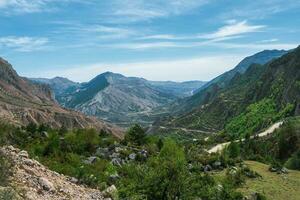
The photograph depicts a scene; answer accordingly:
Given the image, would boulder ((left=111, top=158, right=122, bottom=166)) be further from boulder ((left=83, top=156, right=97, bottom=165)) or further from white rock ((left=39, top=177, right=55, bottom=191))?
white rock ((left=39, top=177, right=55, bottom=191))

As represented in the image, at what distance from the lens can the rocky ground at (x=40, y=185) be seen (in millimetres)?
29844

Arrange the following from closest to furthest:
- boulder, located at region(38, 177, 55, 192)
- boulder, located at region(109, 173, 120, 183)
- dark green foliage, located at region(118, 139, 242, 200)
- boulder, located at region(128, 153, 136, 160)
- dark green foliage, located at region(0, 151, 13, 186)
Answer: dark green foliage, located at region(0, 151, 13, 186) < boulder, located at region(38, 177, 55, 192) < dark green foliage, located at region(118, 139, 242, 200) < boulder, located at region(109, 173, 120, 183) < boulder, located at region(128, 153, 136, 160)

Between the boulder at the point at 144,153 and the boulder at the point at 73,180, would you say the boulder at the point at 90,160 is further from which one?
the boulder at the point at 144,153

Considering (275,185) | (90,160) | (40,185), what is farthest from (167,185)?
(275,185)

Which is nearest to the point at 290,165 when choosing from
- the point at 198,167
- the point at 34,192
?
the point at 198,167

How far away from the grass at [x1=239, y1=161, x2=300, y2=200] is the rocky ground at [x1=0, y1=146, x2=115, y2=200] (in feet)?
67.8

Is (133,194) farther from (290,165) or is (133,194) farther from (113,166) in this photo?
(290,165)

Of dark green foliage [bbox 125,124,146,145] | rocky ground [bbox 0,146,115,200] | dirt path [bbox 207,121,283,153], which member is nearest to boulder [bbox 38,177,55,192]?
rocky ground [bbox 0,146,115,200]

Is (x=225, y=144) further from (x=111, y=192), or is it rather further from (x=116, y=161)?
(x=111, y=192)

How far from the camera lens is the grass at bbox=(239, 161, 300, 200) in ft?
167

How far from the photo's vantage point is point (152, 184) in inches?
1329

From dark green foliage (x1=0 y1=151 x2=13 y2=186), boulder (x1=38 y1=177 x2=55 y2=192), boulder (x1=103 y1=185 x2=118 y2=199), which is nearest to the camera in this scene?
dark green foliage (x1=0 y1=151 x2=13 y2=186)

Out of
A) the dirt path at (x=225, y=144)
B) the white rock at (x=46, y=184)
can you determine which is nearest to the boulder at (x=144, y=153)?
the white rock at (x=46, y=184)

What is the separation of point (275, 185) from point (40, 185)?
3222 centimetres
